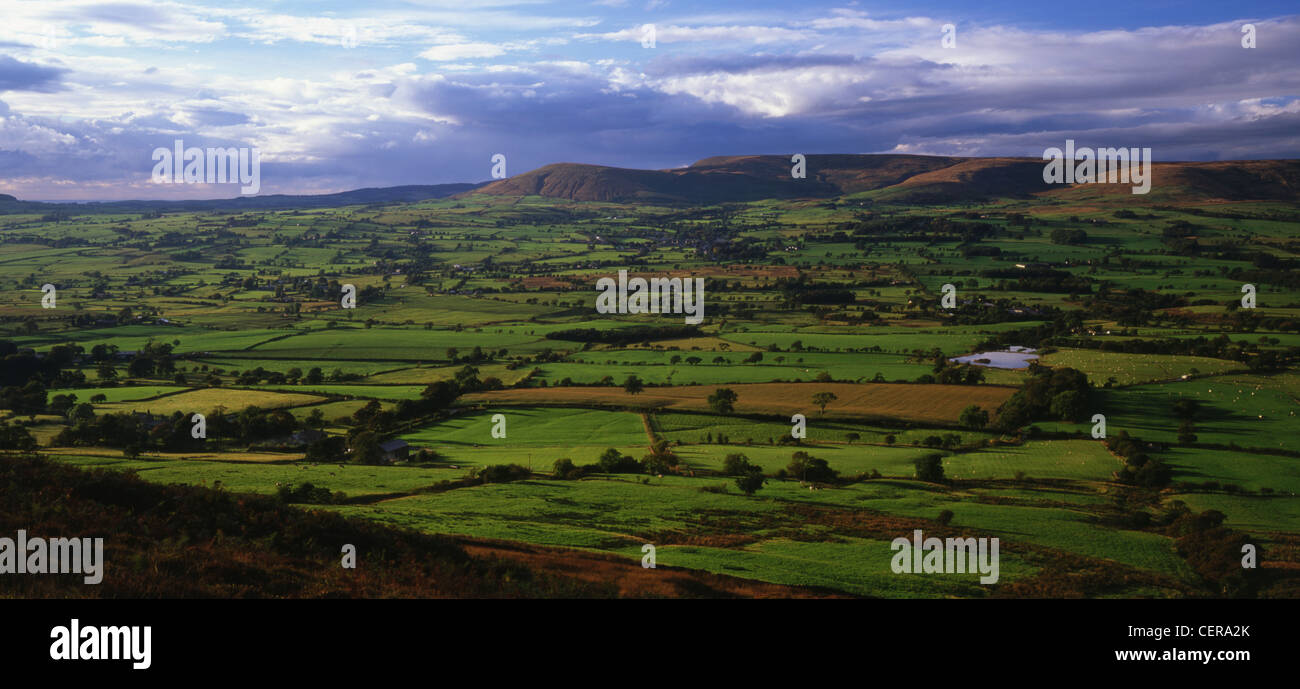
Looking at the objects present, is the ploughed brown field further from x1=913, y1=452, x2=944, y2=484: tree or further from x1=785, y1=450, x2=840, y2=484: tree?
x1=785, y1=450, x2=840, y2=484: tree

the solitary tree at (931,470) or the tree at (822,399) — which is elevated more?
the tree at (822,399)

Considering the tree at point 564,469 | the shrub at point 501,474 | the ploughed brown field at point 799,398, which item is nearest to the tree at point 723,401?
the ploughed brown field at point 799,398

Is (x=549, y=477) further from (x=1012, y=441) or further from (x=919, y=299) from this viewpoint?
(x=919, y=299)

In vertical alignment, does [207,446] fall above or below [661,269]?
below

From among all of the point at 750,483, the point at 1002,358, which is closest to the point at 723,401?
the point at 750,483

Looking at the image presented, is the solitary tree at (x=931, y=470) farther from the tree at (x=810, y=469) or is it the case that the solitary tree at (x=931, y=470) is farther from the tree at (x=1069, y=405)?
the tree at (x=1069, y=405)

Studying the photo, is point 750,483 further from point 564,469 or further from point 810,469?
point 564,469
